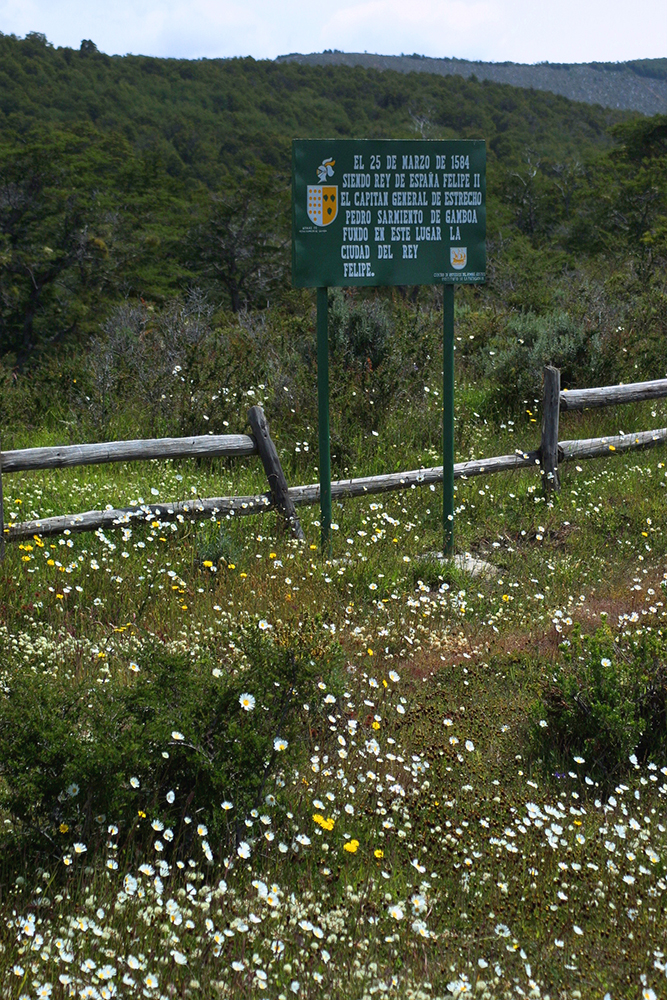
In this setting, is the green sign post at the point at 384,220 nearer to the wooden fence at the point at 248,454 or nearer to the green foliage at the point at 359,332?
the wooden fence at the point at 248,454

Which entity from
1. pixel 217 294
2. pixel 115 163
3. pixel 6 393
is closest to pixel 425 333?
pixel 6 393

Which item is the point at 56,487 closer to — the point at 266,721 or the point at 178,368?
the point at 178,368

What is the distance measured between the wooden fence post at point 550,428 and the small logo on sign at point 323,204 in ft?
7.99

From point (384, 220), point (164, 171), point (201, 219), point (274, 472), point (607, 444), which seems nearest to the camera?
point (384, 220)

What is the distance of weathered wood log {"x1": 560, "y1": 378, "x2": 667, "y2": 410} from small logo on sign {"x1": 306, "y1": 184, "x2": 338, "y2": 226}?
270 cm

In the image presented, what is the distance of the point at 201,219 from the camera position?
1694 inches

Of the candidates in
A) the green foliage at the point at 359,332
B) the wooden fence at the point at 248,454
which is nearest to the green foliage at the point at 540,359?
the green foliage at the point at 359,332

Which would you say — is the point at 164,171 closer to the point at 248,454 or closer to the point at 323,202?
the point at 323,202

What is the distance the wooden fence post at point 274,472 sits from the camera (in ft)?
20.9

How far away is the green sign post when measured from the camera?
19.8 ft

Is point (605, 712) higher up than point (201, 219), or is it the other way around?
point (201, 219)

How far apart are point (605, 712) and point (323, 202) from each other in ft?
12.8

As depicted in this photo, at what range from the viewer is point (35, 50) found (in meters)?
81.9

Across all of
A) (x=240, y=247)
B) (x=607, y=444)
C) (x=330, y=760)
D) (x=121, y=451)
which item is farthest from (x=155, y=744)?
(x=240, y=247)
